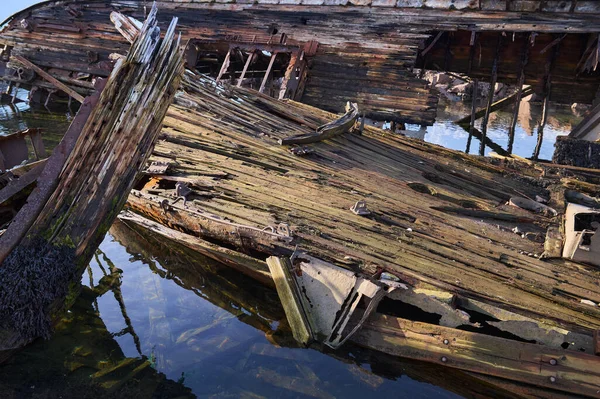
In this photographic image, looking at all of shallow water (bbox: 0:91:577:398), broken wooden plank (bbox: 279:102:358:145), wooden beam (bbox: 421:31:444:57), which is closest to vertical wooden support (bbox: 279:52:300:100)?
broken wooden plank (bbox: 279:102:358:145)

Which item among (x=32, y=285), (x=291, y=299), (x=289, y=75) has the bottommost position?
(x=32, y=285)

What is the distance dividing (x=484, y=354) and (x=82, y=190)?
15.3 ft

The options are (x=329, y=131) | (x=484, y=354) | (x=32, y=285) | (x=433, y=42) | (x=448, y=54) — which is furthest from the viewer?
(x=448, y=54)

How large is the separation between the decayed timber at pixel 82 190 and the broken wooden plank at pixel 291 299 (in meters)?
2.13

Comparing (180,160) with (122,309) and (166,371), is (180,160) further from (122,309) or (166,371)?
(166,371)

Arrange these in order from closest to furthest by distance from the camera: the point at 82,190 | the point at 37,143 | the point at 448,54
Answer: the point at 82,190
the point at 37,143
the point at 448,54

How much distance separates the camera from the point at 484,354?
5145 mm

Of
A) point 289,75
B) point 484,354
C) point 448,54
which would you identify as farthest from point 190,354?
point 448,54

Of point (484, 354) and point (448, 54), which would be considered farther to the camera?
point (448, 54)

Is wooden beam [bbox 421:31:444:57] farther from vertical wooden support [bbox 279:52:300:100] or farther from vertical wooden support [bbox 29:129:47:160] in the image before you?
vertical wooden support [bbox 29:129:47:160]

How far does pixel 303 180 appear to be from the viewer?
8547mm

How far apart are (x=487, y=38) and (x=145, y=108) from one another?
50.7ft

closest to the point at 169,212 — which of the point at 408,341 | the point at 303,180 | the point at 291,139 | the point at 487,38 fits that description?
the point at 303,180

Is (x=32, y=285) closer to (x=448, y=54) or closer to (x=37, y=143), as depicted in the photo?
(x=37, y=143)
